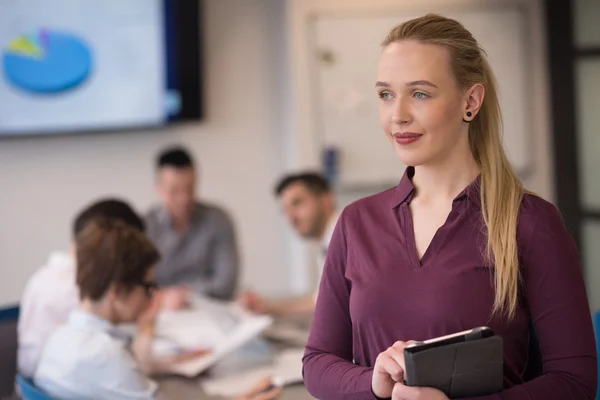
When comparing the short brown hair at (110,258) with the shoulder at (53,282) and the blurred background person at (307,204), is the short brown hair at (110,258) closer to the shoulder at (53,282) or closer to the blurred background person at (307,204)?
the shoulder at (53,282)

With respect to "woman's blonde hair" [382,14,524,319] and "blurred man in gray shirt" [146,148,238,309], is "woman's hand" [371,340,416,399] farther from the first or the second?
"blurred man in gray shirt" [146,148,238,309]

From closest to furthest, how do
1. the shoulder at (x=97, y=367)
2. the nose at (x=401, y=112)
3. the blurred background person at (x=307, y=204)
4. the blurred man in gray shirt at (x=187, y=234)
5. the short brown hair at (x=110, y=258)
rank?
the nose at (x=401, y=112) < the shoulder at (x=97, y=367) < the short brown hair at (x=110, y=258) < the blurred background person at (x=307, y=204) < the blurred man in gray shirt at (x=187, y=234)

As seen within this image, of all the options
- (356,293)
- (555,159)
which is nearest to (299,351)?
(356,293)

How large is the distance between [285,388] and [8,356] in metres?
0.94

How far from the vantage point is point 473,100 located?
1464 mm

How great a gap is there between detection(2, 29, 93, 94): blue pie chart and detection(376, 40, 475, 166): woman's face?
386 centimetres

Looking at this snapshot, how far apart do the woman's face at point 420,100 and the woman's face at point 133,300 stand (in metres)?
1.33

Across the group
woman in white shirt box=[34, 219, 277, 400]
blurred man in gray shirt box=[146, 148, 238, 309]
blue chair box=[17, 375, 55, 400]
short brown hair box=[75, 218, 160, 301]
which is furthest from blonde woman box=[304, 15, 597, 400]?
blurred man in gray shirt box=[146, 148, 238, 309]

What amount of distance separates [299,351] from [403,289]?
1.61m

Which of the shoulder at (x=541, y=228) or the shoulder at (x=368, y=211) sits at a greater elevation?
the shoulder at (x=368, y=211)

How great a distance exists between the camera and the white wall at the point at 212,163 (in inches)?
199

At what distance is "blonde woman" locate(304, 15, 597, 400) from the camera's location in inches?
53.8

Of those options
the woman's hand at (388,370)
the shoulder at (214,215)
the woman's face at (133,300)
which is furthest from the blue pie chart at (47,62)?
the woman's hand at (388,370)

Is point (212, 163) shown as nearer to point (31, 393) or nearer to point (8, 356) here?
point (8, 356)
